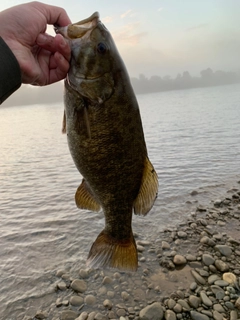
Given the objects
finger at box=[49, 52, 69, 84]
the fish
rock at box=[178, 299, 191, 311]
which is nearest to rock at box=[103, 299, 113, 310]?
rock at box=[178, 299, 191, 311]

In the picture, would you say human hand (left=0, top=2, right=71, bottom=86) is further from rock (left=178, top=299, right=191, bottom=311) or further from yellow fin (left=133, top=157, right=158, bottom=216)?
rock (left=178, top=299, right=191, bottom=311)

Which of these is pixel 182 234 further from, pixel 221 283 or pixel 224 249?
pixel 221 283

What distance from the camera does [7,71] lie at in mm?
2570

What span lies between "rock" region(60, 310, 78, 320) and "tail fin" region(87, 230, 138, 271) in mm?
2330

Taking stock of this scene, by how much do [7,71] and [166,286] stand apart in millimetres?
4655

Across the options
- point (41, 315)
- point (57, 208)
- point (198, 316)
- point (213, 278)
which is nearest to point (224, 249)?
point (213, 278)

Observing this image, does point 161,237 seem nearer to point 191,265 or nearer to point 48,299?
point 191,265

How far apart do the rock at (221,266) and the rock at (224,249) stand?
0.38 metres

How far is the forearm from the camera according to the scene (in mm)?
2533

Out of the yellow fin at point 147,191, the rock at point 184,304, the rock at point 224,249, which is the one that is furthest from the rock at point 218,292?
the yellow fin at point 147,191

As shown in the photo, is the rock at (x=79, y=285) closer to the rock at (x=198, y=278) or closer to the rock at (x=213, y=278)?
the rock at (x=198, y=278)

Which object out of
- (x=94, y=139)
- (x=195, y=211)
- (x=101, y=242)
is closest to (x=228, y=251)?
(x=195, y=211)

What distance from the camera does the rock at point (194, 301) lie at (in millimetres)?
4918

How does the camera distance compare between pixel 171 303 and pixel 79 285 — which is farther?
pixel 79 285
